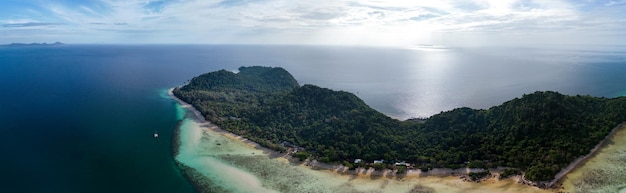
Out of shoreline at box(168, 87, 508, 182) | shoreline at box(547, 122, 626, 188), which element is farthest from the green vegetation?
shoreline at box(547, 122, 626, 188)

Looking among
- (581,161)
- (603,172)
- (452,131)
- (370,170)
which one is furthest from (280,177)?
(603,172)

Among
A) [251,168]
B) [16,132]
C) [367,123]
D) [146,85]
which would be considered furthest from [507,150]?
[146,85]

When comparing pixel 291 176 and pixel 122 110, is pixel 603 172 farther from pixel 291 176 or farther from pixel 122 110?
Result: pixel 122 110

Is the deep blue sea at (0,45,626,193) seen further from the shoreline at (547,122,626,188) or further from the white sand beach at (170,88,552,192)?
the shoreline at (547,122,626,188)

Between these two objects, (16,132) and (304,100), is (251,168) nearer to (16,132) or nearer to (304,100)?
(304,100)

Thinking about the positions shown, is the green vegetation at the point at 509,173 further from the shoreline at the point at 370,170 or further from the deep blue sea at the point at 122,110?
the deep blue sea at the point at 122,110

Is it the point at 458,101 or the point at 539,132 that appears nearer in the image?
the point at 539,132

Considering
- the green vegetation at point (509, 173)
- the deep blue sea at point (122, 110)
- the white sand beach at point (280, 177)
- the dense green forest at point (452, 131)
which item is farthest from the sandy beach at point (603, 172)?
the deep blue sea at point (122, 110)
